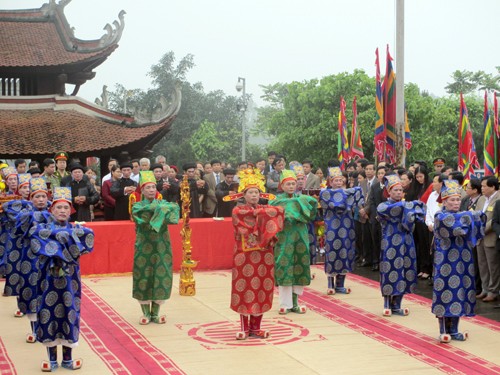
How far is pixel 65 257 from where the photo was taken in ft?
21.6

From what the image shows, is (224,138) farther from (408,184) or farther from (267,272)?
(267,272)

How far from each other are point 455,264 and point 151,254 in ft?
10.3

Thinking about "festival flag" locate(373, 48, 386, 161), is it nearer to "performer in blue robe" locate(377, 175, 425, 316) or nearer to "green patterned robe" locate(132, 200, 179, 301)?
"performer in blue robe" locate(377, 175, 425, 316)

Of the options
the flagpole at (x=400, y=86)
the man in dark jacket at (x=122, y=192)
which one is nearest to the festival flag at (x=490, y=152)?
the flagpole at (x=400, y=86)

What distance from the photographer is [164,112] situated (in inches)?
849

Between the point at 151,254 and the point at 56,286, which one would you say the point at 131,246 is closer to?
the point at 151,254

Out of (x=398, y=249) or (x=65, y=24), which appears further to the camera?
(x=65, y=24)

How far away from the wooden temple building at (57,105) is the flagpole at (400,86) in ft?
24.3

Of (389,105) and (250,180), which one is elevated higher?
(389,105)

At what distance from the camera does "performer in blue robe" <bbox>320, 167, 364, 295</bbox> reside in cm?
999

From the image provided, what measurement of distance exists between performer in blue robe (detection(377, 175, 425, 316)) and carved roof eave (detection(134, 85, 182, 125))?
1283 centimetres

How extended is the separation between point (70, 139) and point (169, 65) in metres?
30.6

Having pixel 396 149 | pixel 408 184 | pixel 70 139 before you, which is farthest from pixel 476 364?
pixel 70 139

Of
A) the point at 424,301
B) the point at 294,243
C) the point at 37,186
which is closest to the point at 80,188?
the point at 294,243
